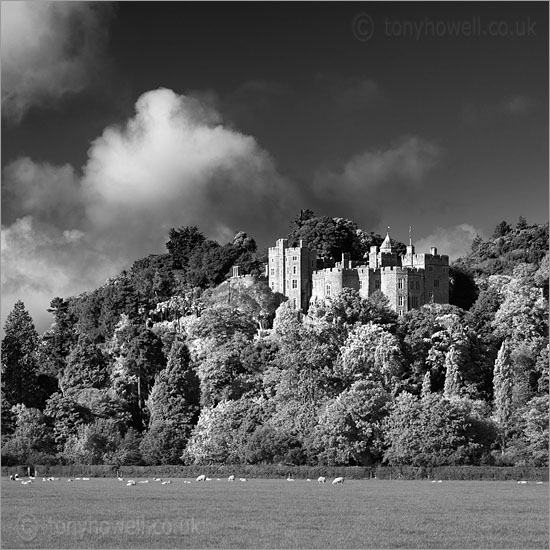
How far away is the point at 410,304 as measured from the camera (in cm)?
9319

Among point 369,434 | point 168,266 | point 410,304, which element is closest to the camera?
point 369,434

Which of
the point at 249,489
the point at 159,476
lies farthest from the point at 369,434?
the point at 249,489

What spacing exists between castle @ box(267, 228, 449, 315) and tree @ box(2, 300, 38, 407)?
19.3 m

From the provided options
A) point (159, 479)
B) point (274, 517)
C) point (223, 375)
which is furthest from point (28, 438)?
point (274, 517)

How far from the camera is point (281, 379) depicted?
80938 mm

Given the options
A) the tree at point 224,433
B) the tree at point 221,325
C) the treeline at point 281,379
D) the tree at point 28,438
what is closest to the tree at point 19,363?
the treeline at point 281,379

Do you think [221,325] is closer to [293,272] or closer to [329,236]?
[293,272]

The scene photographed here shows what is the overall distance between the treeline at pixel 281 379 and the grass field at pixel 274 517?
14641 millimetres

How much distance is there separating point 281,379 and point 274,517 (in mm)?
41854

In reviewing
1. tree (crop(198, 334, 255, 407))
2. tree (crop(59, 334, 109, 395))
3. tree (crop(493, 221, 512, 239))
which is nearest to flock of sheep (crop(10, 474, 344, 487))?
tree (crop(198, 334, 255, 407))

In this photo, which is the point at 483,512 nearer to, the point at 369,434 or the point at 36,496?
the point at 36,496

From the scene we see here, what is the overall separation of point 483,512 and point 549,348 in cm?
4055

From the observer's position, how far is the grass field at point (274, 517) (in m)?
32.8

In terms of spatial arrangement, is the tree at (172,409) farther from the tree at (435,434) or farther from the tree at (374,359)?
the tree at (435,434)
